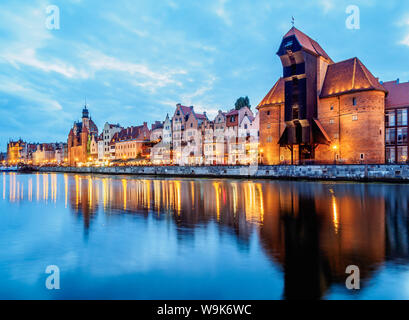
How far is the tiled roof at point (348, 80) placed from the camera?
1572 inches

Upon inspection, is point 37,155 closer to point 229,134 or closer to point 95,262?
point 229,134

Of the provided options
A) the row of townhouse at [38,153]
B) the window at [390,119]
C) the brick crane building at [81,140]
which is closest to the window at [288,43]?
the window at [390,119]

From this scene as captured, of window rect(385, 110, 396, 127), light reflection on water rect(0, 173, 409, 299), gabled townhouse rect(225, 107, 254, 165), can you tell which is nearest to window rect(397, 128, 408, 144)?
window rect(385, 110, 396, 127)

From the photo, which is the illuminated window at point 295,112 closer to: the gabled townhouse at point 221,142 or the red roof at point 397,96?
the red roof at point 397,96

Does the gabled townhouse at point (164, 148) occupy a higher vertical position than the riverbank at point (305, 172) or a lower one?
higher

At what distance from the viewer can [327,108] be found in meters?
43.0

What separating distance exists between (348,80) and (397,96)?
25.7 ft

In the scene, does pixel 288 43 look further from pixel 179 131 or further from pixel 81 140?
pixel 81 140

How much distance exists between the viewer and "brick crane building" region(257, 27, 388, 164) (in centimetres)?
3934

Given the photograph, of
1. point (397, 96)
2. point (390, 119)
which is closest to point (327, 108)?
point (390, 119)

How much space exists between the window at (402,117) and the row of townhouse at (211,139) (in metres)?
22.8

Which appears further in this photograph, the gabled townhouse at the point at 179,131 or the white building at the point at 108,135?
the white building at the point at 108,135
